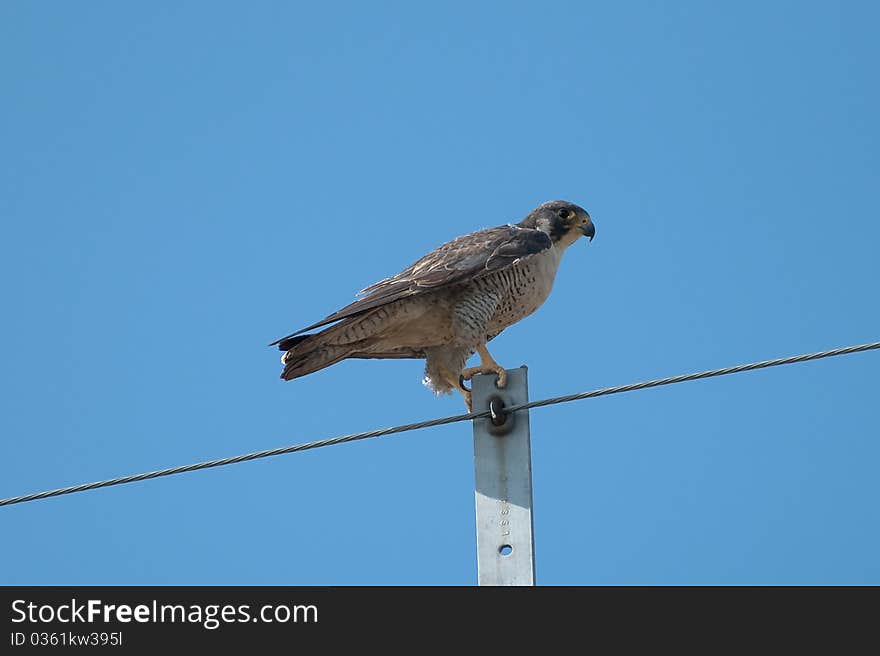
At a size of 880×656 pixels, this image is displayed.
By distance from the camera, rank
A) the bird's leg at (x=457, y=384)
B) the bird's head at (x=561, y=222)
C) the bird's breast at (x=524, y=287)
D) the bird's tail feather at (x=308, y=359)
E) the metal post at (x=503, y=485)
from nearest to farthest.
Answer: the metal post at (x=503, y=485), the bird's tail feather at (x=308, y=359), the bird's leg at (x=457, y=384), the bird's breast at (x=524, y=287), the bird's head at (x=561, y=222)

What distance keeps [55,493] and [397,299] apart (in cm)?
341

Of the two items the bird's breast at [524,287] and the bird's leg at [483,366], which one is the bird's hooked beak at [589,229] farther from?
the bird's leg at [483,366]

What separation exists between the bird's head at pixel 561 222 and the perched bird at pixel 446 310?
451mm

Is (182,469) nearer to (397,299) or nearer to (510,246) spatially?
(397,299)

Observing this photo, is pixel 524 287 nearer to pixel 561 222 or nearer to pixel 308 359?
pixel 561 222

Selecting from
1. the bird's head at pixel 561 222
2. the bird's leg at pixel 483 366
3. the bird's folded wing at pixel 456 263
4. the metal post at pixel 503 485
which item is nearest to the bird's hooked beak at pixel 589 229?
the bird's head at pixel 561 222

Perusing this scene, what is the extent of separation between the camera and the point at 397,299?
9.03m

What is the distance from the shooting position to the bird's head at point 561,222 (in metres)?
10.3

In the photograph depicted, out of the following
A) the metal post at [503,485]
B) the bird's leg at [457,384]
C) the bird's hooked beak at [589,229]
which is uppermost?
the bird's hooked beak at [589,229]

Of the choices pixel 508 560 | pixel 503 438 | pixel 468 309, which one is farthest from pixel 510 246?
pixel 508 560

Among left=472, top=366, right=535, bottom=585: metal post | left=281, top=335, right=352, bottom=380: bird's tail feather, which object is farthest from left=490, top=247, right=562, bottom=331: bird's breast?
left=472, top=366, right=535, bottom=585: metal post

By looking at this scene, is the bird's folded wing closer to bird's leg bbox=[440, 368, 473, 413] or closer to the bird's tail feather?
the bird's tail feather

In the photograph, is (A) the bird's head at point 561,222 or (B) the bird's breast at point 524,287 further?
(A) the bird's head at point 561,222

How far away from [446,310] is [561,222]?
148 cm
